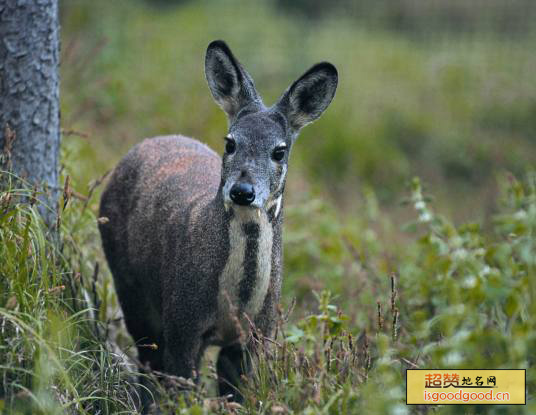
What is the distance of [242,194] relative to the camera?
154 inches

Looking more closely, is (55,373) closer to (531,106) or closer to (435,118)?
(435,118)

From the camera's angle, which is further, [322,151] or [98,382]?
→ [322,151]

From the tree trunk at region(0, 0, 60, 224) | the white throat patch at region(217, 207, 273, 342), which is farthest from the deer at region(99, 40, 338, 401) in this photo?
the tree trunk at region(0, 0, 60, 224)

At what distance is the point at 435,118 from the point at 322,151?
2.18 m

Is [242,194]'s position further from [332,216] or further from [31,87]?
[332,216]

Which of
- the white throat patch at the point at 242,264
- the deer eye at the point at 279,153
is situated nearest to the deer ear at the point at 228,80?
the deer eye at the point at 279,153

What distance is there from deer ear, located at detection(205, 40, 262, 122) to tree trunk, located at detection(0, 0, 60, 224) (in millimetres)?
986

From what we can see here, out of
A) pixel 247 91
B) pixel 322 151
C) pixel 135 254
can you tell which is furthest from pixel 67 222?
pixel 322 151

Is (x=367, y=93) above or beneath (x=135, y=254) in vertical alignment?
above

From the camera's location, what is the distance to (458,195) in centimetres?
1045

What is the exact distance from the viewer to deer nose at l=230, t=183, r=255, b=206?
12.9 feet

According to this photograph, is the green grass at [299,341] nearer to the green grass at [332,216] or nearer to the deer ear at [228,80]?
the green grass at [332,216]

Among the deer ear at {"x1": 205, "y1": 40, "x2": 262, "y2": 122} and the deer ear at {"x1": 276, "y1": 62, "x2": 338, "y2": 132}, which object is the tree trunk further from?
the deer ear at {"x1": 276, "y1": 62, "x2": 338, "y2": 132}

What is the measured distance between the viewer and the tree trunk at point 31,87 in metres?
4.62
